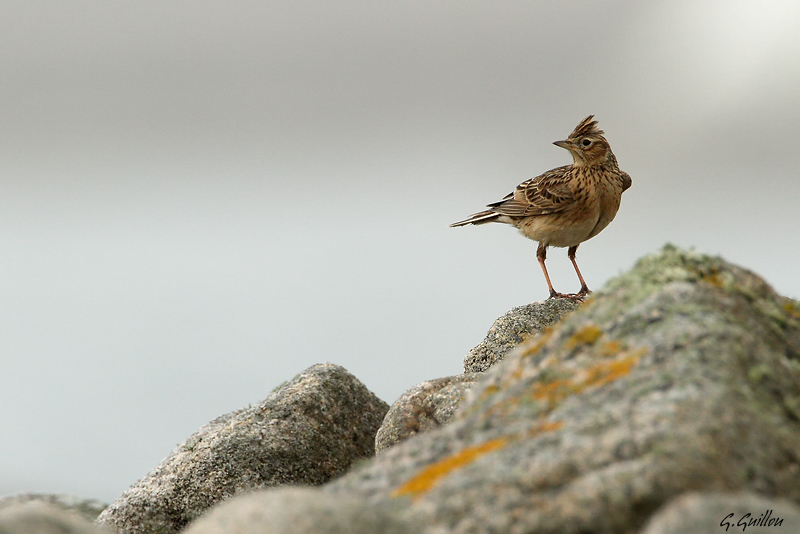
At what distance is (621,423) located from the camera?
3.96 meters

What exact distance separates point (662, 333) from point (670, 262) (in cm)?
113

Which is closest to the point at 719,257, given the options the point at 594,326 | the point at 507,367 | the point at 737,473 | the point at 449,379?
the point at 594,326

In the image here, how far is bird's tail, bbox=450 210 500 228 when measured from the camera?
14.4 meters

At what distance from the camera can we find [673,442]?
374cm

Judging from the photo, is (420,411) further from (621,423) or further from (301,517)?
(301,517)

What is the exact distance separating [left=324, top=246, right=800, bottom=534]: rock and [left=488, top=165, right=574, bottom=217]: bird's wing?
7.65m

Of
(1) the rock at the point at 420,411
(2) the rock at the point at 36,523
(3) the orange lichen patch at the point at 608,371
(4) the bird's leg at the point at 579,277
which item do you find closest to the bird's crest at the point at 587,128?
(4) the bird's leg at the point at 579,277

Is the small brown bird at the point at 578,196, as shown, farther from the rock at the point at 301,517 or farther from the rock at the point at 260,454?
the rock at the point at 301,517

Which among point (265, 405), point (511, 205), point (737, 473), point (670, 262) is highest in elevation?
point (511, 205)

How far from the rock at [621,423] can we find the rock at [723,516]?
0.60 feet

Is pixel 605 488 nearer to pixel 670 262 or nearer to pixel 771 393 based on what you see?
pixel 771 393

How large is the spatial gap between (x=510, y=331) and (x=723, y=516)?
862cm

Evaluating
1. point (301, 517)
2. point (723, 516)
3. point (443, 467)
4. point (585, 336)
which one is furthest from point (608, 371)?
point (301, 517)

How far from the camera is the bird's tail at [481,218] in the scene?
14.4 m
